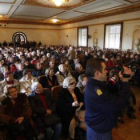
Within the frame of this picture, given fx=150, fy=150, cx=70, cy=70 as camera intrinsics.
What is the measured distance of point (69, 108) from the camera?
9.08 ft

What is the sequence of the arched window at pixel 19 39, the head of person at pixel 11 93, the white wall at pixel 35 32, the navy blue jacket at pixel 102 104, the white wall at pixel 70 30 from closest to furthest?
the navy blue jacket at pixel 102 104 < the head of person at pixel 11 93 < the white wall at pixel 70 30 < the white wall at pixel 35 32 < the arched window at pixel 19 39

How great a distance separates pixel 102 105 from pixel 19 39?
59.0 ft

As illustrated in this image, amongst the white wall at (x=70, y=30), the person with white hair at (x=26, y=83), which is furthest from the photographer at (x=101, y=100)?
the white wall at (x=70, y=30)

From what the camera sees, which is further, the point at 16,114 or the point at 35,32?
the point at 35,32

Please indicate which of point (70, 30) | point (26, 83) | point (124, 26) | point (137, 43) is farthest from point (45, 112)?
point (70, 30)

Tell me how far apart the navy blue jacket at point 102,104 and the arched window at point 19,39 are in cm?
1722

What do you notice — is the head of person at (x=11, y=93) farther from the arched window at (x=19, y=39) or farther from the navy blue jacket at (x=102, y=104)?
the arched window at (x=19, y=39)

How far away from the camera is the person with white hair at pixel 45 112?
8.64 feet

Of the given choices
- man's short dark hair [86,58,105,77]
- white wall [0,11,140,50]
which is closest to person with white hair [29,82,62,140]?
man's short dark hair [86,58,105,77]

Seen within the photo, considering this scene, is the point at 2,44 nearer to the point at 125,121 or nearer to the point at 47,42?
the point at 47,42

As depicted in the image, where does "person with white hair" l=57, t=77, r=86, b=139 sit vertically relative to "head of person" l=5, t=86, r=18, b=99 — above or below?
below

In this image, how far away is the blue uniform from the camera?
142cm

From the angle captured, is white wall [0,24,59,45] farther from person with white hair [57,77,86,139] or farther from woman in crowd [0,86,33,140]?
person with white hair [57,77,86,139]

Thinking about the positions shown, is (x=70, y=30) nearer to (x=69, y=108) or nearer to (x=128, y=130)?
(x=128, y=130)
